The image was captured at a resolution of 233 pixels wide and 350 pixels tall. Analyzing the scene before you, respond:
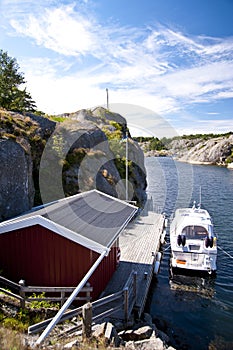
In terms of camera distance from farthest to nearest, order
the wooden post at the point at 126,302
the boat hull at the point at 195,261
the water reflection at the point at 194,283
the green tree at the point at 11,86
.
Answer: the green tree at the point at 11,86, the boat hull at the point at 195,261, the water reflection at the point at 194,283, the wooden post at the point at 126,302

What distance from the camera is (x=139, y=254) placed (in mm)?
17500

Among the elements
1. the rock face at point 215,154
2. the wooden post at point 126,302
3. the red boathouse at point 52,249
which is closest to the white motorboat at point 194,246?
the red boathouse at point 52,249

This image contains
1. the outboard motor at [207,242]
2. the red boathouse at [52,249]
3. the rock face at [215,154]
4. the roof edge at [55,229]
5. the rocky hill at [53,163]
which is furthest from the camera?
the rock face at [215,154]

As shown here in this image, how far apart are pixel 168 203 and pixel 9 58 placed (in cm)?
2491

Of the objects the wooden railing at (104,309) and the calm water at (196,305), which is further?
the calm water at (196,305)

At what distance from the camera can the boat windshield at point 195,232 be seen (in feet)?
60.1

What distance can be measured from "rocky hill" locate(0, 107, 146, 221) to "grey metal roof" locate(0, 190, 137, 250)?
2433mm

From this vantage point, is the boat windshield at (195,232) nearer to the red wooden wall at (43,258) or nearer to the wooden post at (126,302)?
the wooden post at (126,302)

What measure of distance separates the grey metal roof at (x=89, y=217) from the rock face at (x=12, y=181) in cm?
A: 129

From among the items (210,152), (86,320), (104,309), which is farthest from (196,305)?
(210,152)

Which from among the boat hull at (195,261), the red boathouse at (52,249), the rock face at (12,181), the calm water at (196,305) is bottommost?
the calm water at (196,305)

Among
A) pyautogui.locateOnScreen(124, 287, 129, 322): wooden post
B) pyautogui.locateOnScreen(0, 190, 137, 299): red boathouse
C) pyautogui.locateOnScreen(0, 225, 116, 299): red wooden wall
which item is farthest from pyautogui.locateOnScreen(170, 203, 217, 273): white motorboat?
pyautogui.locateOnScreen(0, 225, 116, 299): red wooden wall

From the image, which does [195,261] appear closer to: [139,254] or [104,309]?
[139,254]

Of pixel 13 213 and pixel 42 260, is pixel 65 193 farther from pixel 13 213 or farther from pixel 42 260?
pixel 42 260
